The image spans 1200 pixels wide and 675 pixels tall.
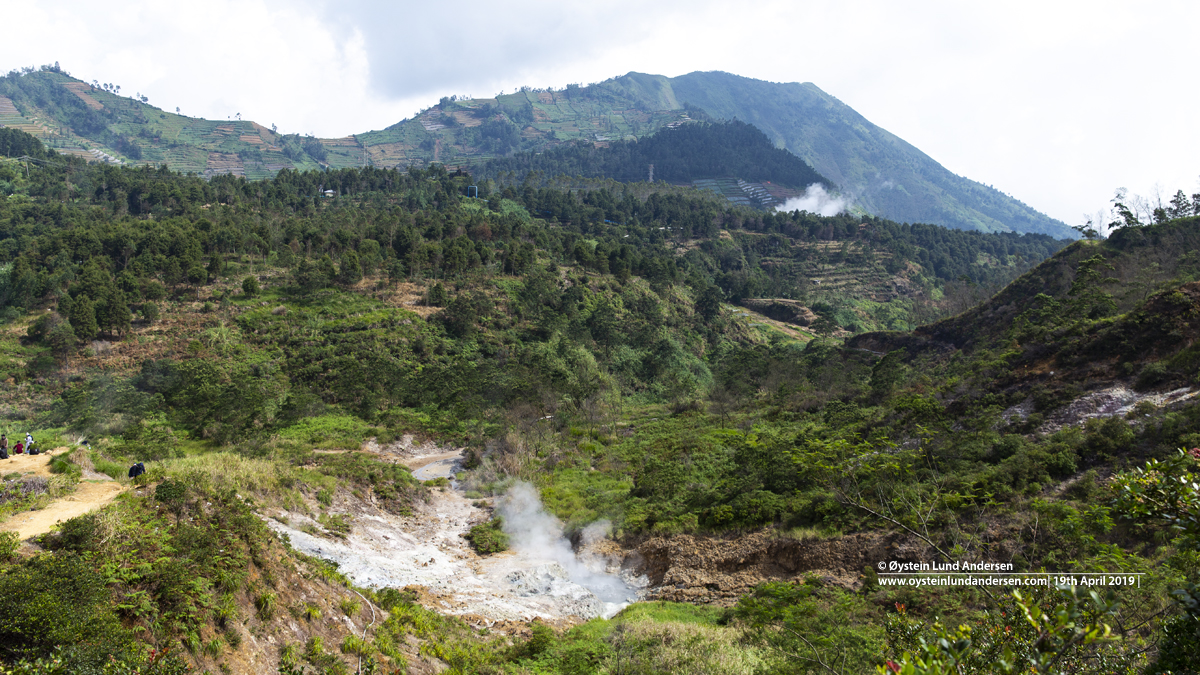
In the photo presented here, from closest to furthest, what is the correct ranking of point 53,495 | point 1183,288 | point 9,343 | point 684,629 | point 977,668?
point 977,668, point 53,495, point 684,629, point 1183,288, point 9,343

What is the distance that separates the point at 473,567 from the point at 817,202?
193 meters

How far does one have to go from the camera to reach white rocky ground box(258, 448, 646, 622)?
64.3 ft

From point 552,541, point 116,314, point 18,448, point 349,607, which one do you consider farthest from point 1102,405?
point 116,314

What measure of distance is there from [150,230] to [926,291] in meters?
113

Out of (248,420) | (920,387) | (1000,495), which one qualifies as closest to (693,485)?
(1000,495)

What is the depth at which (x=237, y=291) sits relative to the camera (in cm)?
5853

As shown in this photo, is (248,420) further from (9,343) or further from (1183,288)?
(1183,288)

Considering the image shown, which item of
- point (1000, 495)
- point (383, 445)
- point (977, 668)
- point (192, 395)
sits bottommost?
point (383, 445)

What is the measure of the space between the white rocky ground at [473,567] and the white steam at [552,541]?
0.04m

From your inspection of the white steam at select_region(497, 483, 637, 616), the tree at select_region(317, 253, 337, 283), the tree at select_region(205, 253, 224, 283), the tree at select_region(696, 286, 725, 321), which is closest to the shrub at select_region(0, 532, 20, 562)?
the white steam at select_region(497, 483, 637, 616)

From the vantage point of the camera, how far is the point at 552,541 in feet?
87.5

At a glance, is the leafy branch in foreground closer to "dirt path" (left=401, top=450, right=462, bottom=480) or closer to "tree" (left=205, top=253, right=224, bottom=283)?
"dirt path" (left=401, top=450, right=462, bottom=480)

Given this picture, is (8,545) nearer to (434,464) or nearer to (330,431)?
(434,464)

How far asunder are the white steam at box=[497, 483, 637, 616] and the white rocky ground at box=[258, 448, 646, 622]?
4 cm
